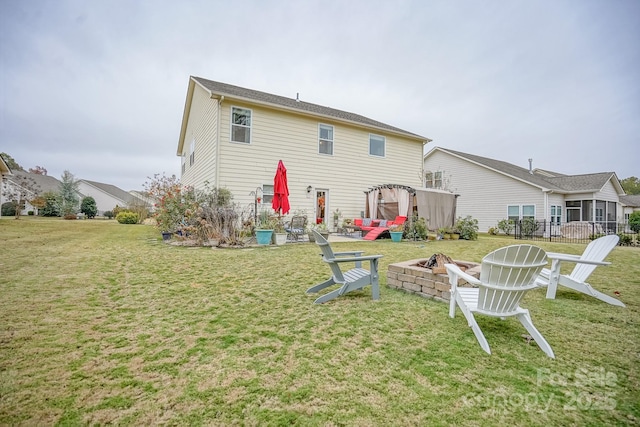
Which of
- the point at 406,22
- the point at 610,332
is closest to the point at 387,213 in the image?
the point at 406,22

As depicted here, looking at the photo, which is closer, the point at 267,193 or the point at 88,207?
the point at 267,193

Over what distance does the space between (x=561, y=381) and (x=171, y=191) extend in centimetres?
1056

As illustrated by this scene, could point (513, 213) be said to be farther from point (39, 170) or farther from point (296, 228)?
point (39, 170)

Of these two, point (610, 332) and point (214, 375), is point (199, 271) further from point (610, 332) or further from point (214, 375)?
point (610, 332)

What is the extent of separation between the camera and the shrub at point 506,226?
16984mm

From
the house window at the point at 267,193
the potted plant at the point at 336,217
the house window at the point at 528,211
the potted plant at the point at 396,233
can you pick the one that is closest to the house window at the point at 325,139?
the potted plant at the point at 336,217

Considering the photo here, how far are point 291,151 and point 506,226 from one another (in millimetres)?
14434

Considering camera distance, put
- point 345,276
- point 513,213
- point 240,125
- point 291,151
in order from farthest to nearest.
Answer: point 513,213, point 291,151, point 240,125, point 345,276

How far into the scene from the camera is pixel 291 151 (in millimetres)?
12539

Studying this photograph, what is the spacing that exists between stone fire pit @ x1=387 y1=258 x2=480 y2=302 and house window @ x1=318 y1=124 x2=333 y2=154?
32.5 ft

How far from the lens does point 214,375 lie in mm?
1993

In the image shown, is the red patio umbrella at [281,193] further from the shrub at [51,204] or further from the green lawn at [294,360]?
the shrub at [51,204]

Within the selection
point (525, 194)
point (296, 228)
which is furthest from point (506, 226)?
point (296, 228)

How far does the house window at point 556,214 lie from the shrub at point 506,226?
2.86 meters
